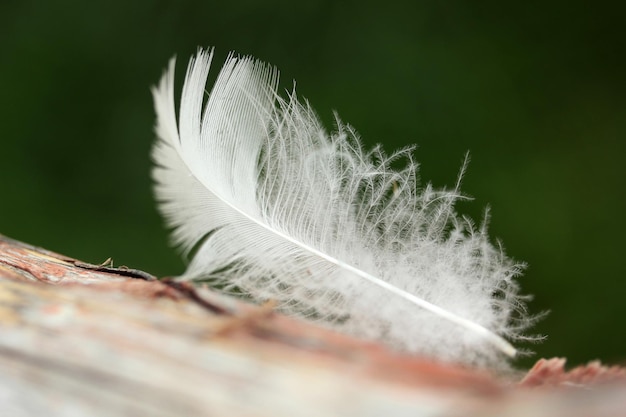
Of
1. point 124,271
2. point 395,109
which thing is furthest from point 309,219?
point 395,109

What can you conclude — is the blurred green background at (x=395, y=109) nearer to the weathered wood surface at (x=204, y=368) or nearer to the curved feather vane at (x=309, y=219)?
the curved feather vane at (x=309, y=219)

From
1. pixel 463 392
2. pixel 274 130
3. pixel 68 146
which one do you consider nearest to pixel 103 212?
pixel 68 146

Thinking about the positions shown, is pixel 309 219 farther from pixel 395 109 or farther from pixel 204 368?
pixel 395 109

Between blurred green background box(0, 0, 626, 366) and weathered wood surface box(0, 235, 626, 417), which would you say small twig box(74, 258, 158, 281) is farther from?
blurred green background box(0, 0, 626, 366)

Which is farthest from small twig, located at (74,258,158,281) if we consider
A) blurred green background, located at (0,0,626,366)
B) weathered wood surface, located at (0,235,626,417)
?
blurred green background, located at (0,0,626,366)

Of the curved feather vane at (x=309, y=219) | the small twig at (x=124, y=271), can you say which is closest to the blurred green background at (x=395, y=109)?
the curved feather vane at (x=309, y=219)

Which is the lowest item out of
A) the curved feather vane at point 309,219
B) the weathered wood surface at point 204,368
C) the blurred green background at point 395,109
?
the weathered wood surface at point 204,368
